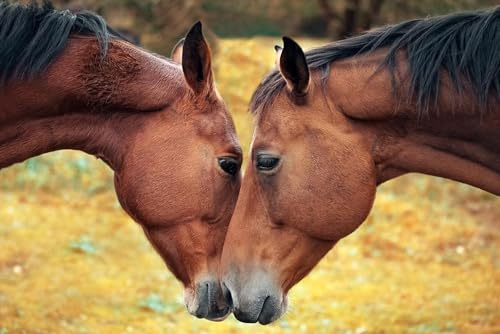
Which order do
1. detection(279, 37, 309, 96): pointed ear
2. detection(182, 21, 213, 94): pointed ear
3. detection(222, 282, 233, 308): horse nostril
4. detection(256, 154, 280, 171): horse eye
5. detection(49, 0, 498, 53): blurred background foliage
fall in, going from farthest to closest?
detection(49, 0, 498, 53): blurred background foliage
detection(222, 282, 233, 308): horse nostril
detection(182, 21, 213, 94): pointed ear
detection(256, 154, 280, 171): horse eye
detection(279, 37, 309, 96): pointed ear

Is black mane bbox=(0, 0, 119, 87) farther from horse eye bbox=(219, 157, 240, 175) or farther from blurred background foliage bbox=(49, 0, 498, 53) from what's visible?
blurred background foliage bbox=(49, 0, 498, 53)

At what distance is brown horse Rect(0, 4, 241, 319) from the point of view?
4.45 metres

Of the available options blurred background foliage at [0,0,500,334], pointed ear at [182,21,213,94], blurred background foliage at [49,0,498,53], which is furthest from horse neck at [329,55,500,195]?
blurred background foliage at [49,0,498,53]

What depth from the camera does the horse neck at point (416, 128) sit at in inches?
160

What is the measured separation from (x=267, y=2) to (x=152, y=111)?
27.6 feet

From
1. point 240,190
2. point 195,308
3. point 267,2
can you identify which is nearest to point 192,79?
point 240,190

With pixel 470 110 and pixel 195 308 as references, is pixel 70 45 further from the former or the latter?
pixel 470 110

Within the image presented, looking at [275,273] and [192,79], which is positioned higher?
[192,79]

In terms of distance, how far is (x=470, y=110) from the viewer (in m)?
4.01

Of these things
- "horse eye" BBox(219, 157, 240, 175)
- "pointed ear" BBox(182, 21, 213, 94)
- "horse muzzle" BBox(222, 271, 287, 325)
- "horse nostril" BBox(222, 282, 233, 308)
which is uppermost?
"pointed ear" BBox(182, 21, 213, 94)

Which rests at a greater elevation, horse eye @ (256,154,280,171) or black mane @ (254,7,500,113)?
black mane @ (254,7,500,113)

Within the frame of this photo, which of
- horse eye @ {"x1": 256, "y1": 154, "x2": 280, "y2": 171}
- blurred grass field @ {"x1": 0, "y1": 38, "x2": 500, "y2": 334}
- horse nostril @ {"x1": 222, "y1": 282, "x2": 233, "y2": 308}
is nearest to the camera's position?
horse eye @ {"x1": 256, "y1": 154, "x2": 280, "y2": 171}

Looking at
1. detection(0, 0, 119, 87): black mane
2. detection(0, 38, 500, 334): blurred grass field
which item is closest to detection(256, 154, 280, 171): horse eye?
detection(0, 0, 119, 87): black mane

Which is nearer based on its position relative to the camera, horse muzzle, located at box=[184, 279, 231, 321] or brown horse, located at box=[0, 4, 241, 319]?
brown horse, located at box=[0, 4, 241, 319]
